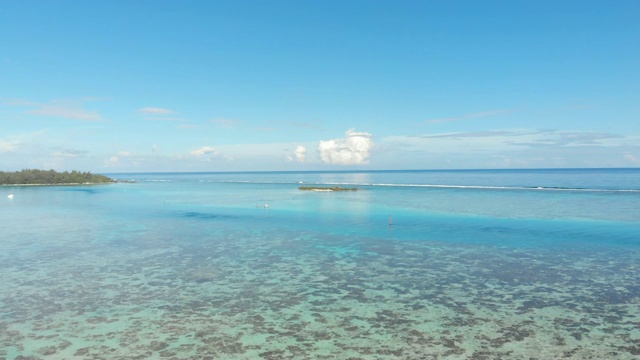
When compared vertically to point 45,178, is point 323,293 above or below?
below

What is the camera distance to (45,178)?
137000mm

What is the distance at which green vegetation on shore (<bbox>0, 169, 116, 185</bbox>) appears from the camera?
135 m

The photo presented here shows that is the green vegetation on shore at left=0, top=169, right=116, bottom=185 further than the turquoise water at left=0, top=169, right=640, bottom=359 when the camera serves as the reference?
Yes

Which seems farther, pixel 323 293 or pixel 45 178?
pixel 45 178

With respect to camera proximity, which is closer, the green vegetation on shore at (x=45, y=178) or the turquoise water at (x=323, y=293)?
the turquoise water at (x=323, y=293)

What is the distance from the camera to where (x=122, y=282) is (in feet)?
63.1

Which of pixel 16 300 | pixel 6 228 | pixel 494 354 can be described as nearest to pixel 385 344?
pixel 494 354

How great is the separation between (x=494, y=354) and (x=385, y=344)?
9.79ft

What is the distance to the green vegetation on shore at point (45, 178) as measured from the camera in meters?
135

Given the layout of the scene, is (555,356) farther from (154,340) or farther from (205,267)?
(205,267)

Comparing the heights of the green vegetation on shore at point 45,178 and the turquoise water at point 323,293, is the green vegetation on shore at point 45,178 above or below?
above

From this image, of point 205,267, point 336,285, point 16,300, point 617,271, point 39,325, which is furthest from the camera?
point 205,267

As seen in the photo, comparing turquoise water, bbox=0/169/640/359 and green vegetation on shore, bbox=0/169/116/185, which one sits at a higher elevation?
green vegetation on shore, bbox=0/169/116/185

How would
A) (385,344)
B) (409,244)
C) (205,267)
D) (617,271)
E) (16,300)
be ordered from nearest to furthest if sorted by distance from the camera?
(385,344), (16,300), (617,271), (205,267), (409,244)
